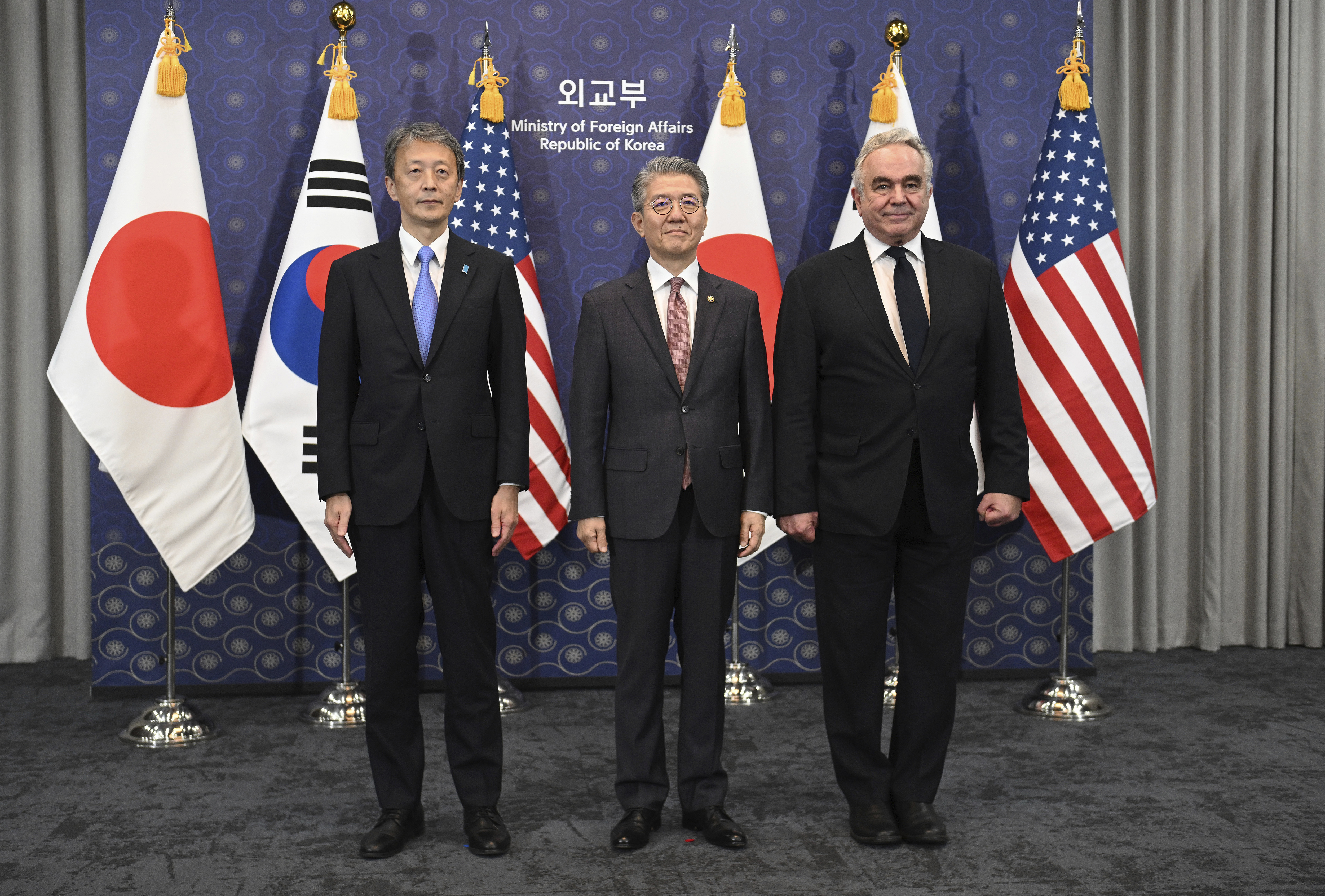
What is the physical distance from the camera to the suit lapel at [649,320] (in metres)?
2.55

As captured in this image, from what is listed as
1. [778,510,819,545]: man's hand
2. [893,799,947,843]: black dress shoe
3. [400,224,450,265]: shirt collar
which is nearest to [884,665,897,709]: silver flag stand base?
[893,799,947,843]: black dress shoe

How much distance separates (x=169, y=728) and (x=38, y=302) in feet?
6.77

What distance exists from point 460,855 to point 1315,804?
2322 millimetres

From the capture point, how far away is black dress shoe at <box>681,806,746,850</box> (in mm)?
2553

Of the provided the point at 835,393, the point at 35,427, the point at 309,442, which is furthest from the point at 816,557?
the point at 35,427

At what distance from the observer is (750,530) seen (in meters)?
2.59

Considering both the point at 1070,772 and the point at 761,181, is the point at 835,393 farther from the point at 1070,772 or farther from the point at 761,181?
the point at 761,181

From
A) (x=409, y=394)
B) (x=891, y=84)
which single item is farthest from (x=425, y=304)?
(x=891, y=84)

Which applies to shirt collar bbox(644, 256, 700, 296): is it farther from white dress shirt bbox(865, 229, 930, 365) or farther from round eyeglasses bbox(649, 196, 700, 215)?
white dress shirt bbox(865, 229, 930, 365)

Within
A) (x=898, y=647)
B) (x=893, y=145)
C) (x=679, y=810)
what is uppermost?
(x=893, y=145)

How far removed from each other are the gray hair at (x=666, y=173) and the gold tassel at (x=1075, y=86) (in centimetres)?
200

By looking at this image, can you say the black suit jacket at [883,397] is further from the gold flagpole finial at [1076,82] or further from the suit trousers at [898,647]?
the gold flagpole finial at [1076,82]

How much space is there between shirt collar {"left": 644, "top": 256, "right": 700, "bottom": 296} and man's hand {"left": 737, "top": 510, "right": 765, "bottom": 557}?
1.87 ft

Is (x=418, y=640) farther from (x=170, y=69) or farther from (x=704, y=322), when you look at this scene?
(x=170, y=69)
